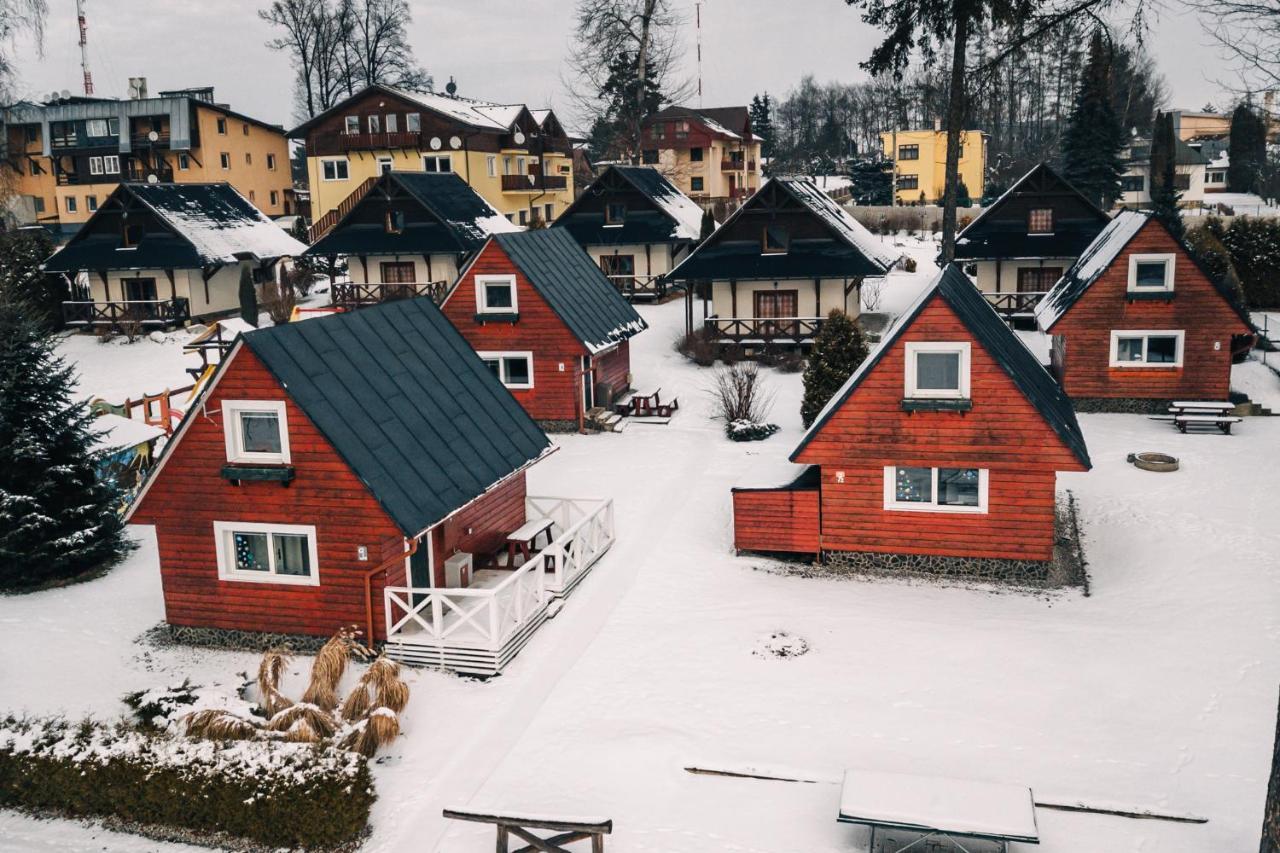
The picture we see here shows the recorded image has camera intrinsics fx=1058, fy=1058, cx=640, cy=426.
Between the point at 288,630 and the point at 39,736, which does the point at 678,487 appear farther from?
the point at 39,736

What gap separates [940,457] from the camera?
62.6 feet

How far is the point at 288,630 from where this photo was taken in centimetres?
1662

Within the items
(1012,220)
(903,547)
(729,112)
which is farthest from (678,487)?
(729,112)

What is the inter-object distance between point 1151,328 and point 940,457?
14331mm

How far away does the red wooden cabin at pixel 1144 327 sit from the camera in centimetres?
2925

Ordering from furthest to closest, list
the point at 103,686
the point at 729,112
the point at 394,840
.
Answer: the point at 729,112 → the point at 103,686 → the point at 394,840

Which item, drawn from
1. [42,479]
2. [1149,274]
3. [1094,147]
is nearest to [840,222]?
[1149,274]

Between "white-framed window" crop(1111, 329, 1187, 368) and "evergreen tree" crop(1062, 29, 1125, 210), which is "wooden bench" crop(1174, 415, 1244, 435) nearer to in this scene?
"white-framed window" crop(1111, 329, 1187, 368)

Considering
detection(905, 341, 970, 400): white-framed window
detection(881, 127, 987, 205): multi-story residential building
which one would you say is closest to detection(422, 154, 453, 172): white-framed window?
detection(881, 127, 987, 205): multi-story residential building

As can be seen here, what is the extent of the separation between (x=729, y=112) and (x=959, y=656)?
70253 mm

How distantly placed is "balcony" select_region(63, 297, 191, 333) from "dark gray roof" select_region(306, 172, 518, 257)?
18.3 ft

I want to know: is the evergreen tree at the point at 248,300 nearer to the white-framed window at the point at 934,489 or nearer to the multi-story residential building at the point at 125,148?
the multi-story residential building at the point at 125,148

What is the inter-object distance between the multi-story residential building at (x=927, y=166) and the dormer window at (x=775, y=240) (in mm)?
43989

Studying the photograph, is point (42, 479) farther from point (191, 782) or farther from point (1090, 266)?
point (1090, 266)
